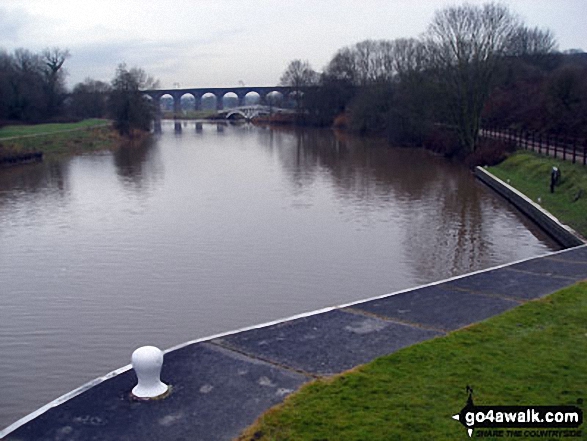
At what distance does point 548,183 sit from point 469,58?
57.1 feet

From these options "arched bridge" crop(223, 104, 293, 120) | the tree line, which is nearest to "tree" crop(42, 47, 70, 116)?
the tree line

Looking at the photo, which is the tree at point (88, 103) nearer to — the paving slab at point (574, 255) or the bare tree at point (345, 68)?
the bare tree at point (345, 68)

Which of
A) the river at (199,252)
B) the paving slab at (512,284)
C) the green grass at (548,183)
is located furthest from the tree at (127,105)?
the paving slab at (512,284)

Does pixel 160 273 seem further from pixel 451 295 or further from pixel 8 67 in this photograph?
pixel 8 67

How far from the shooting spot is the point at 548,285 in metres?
10.2

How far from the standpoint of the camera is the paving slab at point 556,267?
10.9 m

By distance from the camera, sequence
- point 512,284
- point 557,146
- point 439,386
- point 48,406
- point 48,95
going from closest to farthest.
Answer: point 48,406 → point 439,386 → point 512,284 → point 557,146 → point 48,95

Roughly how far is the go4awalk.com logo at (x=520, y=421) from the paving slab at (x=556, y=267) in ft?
17.1

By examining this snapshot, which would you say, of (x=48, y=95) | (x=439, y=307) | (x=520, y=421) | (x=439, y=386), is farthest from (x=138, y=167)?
(x=48, y=95)

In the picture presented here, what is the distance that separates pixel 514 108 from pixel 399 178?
1933cm

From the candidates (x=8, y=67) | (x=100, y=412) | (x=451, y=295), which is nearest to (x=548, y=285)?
(x=451, y=295)

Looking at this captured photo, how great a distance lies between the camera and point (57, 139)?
54844 millimetres

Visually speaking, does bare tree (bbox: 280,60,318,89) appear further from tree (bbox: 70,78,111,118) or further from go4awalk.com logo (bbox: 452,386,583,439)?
go4awalk.com logo (bbox: 452,386,583,439)

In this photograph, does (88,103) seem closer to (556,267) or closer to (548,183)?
(548,183)
